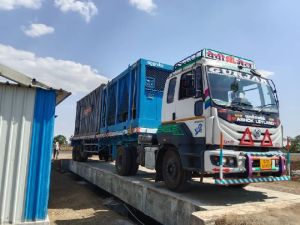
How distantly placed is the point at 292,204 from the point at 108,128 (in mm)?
7432

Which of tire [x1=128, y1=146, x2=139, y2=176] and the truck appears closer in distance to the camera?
the truck

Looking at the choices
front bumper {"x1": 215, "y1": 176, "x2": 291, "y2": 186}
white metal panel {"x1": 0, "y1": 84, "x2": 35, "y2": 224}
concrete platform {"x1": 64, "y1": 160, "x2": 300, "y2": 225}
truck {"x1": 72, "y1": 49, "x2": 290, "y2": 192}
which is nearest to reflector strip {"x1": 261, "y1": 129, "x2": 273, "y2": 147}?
truck {"x1": 72, "y1": 49, "x2": 290, "y2": 192}

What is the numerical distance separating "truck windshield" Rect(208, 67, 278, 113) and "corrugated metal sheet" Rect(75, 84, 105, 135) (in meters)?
7.60

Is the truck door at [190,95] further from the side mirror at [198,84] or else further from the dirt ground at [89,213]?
the dirt ground at [89,213]

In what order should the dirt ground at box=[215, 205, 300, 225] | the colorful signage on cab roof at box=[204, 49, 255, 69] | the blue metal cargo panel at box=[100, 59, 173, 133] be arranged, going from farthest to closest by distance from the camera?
the blue metal cargo panel at box=[100, 59, 173, 133] < the colorful signage on cab roof at box=[204, 49, 255, 69] < the dirt ground at box=[215, 205, 300, 225]

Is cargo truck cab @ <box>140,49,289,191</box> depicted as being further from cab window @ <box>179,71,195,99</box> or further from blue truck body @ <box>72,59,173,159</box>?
blue truck body @ <box>72,59,173,159</box>

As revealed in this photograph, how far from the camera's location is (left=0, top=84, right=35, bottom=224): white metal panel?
5684 millimetres

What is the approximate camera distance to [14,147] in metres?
5.78

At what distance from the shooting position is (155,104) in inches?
366

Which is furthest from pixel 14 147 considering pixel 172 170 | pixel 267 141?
pixel 267 141

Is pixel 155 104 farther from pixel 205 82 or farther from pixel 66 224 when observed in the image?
pixel 66 224

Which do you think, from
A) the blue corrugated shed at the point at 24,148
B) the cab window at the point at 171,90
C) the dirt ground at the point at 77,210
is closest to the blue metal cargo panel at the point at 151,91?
the cab window at the point at 171,90

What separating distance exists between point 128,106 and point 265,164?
5.03 m

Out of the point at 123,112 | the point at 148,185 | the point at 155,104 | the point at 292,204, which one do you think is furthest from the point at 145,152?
the point at 292,204
